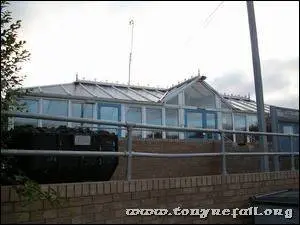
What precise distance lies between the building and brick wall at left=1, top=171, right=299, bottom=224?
6.57 metres

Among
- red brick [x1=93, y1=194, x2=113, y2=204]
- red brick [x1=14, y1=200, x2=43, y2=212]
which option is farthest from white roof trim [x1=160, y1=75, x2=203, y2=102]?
red brick [x1=14, y1=200, x2=43, y2=212]

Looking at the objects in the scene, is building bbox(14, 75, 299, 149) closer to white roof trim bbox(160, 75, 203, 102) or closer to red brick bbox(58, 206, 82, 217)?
white roof trim bbox(160, 75, 203, 102)

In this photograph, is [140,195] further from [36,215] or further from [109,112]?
[109,112]

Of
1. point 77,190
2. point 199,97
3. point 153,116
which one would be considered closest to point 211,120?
point 199,97

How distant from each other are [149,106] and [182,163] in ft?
26.3

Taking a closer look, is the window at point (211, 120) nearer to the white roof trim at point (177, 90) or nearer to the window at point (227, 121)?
the window at point (227, 121)

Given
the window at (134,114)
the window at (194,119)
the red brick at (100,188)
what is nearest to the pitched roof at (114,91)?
the window at (134,114)

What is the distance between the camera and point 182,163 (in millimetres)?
10555

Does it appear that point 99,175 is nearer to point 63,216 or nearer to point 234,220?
point 63,216

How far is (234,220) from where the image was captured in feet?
23.6

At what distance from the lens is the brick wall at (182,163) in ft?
31.4

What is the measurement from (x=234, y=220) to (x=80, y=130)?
2.90 m

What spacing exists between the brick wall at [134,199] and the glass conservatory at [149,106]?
647cm

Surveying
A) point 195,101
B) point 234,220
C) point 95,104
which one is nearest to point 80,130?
point 234,220
